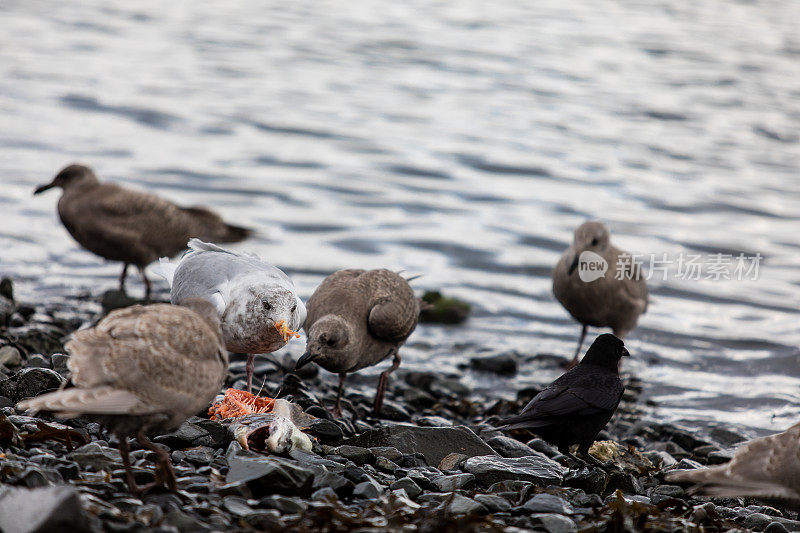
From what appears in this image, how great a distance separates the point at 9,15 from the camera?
2356 cm

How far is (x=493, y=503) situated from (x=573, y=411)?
1358 millimetres

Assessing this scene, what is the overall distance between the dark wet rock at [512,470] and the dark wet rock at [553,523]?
2.06 ft

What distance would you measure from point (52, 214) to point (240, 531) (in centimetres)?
927

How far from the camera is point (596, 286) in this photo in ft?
30.6

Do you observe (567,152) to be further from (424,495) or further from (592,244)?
(424,495)

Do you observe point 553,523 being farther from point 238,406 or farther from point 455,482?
point 238,406

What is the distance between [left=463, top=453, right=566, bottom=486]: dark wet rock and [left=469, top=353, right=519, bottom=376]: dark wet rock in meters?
3.21

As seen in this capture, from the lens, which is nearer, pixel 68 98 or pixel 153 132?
pixel 153 132

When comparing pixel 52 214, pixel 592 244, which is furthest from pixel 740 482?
pixel 52 214

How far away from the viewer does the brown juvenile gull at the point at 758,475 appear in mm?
5258

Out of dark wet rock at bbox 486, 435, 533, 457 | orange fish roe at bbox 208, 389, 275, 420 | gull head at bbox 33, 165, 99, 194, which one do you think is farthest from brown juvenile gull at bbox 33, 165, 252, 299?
dark wet rock at bbox 486, 435, 533, 457

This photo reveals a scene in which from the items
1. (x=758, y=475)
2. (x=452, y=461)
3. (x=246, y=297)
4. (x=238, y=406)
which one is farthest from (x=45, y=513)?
(x=758, y=475)

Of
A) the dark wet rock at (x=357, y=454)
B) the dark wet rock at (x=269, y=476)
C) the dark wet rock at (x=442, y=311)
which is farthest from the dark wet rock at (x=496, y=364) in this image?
the dark wet rock at (x=269, y=476)

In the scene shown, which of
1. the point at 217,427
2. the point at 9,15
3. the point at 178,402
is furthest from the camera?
the point at 9,15
